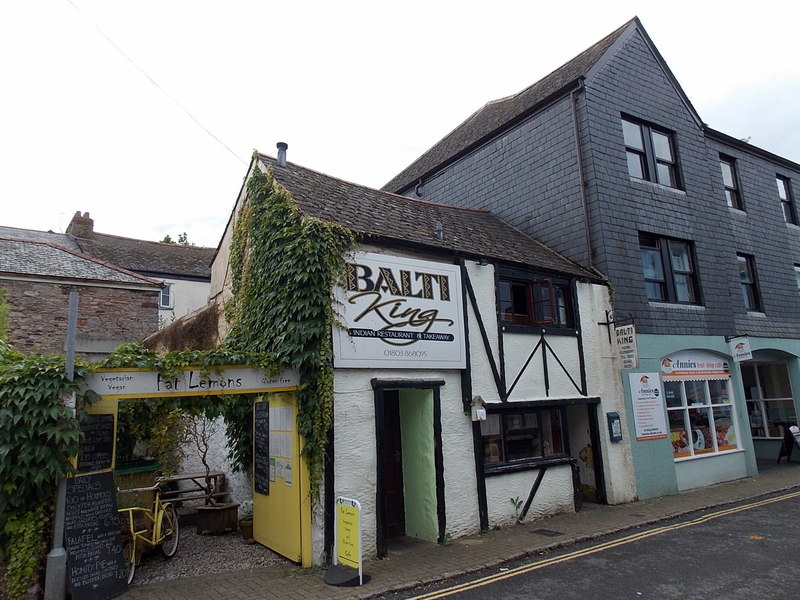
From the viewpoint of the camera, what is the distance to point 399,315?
8938 mm

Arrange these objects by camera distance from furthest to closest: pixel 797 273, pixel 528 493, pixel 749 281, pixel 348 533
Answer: pixel 797 273, pixel 749 281, pixel 528 493, pixel 348 533

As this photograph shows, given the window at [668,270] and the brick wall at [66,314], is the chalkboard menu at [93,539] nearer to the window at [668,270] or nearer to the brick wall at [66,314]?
the brick wall at [66,314]

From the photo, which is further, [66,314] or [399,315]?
[66,314]

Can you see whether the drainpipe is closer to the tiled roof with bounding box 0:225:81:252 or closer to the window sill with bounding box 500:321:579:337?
the window sill with bounding box 500:321:579:337

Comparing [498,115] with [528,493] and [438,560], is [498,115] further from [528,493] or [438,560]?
[438,560]

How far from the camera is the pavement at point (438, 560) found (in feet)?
21.4

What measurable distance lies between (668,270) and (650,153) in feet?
10.9

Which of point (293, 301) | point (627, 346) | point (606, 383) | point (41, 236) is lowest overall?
point (606, 383)

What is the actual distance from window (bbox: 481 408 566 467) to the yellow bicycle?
208 inches

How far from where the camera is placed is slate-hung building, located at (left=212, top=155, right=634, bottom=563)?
826 centimetres

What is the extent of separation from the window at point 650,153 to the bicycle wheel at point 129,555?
1351cm

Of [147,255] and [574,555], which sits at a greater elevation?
[147,255]

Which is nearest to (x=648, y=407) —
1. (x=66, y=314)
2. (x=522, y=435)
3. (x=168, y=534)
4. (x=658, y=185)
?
(x=522, y=435)

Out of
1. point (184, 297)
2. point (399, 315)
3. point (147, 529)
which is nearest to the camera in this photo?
point (147, 529)
